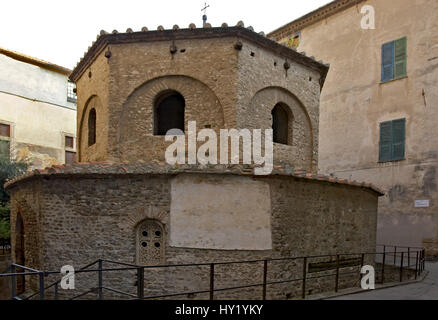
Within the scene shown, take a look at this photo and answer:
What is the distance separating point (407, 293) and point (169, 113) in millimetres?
7446

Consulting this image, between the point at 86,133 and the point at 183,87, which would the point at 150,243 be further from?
the point at 86,133

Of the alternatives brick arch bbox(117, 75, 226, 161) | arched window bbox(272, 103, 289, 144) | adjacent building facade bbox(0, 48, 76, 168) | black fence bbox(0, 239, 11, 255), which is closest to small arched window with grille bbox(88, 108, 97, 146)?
brick arch bbox(117, 75, 226, 161)

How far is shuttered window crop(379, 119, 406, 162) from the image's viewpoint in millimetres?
15664

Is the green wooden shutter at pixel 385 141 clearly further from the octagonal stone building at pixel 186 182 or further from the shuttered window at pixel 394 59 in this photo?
the octagonal stone building at pixel 186 182

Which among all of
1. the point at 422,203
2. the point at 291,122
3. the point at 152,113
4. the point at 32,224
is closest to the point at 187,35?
the point at 152,113

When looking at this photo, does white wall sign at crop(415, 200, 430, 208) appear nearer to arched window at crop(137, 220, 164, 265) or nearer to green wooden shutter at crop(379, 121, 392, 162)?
green wooden shutter at crop(379, 121, 392, 162)

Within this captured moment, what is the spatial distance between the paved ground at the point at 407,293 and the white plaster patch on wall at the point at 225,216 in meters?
2.26

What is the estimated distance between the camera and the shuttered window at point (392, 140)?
1566 cm

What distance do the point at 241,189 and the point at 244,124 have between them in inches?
84.7

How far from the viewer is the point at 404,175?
15438 millimetres

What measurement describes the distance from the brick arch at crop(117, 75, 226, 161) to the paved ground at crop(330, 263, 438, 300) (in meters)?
5.28

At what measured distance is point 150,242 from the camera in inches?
351
